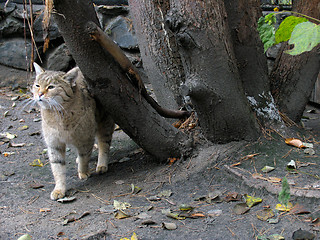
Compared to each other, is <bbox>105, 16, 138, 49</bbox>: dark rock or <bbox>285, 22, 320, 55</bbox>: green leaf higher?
<bbox>285, 22, 320, 55</bbox>: green leaf

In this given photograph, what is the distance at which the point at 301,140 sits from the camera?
3783mm

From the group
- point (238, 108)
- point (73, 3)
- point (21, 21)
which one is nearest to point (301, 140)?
point (238, 108)

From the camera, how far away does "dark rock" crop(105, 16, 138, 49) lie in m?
7.56

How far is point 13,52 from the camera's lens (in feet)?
25.2

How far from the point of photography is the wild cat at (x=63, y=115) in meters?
3.76

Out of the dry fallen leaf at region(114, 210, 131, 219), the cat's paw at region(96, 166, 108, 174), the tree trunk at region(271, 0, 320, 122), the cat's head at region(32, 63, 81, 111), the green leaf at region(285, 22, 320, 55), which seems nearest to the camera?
the green leaf at region(285, 22, 320, 55)

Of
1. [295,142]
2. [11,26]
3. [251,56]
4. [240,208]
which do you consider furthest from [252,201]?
[11,26]

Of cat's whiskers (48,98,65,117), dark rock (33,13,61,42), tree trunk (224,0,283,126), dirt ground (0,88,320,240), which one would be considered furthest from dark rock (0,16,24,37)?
tree trunk (224,0,283,126)

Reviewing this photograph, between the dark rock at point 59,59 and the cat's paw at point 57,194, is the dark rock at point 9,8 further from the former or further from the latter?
the cat's paw at point 57,194

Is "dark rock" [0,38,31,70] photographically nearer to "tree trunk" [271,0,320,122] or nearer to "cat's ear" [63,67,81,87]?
"cat's ear" [63,67,81,87]

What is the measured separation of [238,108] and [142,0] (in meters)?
1.69

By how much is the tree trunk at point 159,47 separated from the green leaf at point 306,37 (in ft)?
8.50

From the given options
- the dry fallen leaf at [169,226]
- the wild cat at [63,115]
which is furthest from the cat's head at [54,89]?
the dry fallen leaf at [169,226]

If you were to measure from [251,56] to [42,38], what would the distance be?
518 cm
